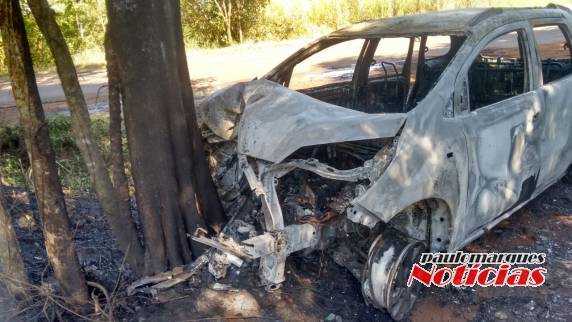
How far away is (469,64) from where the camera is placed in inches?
138

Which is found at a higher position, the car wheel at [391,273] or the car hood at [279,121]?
the car hood at [279,121]

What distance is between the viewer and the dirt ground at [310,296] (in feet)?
11.1

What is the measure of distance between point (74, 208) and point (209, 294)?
6.53 ft

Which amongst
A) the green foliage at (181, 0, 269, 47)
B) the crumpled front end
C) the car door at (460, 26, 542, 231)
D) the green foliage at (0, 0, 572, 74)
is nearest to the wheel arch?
the car door at (460, 26, 542, 231)

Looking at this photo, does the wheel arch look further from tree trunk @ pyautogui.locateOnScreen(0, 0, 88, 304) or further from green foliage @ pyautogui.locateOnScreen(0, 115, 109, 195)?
green foliage @ pyautogui.locateOnScreen(0, 115, 109, 195)

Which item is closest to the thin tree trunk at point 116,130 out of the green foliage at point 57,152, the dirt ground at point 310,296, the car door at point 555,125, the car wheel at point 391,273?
the dirt ground at point 310,296

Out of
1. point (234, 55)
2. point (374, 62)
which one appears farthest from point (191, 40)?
point (374, 62)

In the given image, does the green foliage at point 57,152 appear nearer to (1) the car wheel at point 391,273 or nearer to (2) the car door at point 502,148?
(1) the car wheel at point 391,273

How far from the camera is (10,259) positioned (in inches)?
129

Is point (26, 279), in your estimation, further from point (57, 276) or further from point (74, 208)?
point (74, 208)

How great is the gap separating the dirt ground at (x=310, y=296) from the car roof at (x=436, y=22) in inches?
70.9

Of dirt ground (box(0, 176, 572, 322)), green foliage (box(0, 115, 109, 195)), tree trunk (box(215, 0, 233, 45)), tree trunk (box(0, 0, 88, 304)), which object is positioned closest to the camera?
tree trunk (box(0, 0, 88, 304))

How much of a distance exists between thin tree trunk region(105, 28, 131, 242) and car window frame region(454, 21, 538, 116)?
225 cm

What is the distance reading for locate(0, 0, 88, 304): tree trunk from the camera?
→ 9.86ft
